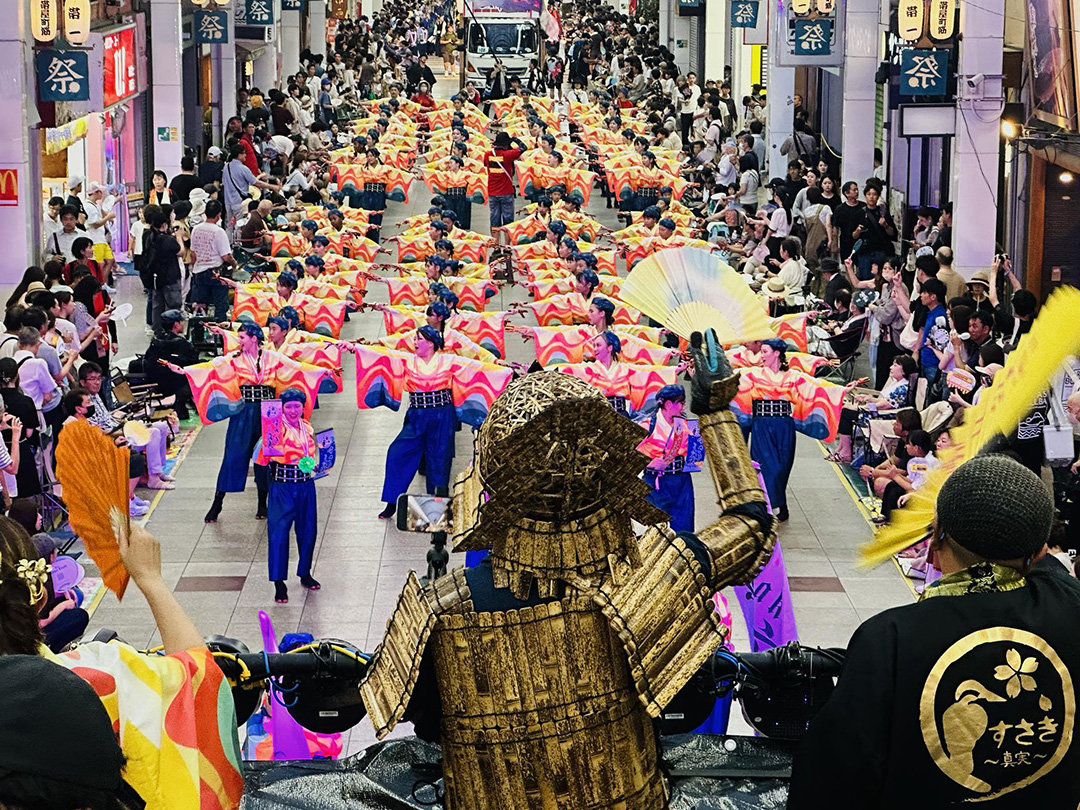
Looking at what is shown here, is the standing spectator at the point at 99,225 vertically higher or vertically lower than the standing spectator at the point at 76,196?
lower

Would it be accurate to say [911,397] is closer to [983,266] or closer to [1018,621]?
[983,266]

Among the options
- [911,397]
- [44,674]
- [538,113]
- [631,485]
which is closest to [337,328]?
[911,397]

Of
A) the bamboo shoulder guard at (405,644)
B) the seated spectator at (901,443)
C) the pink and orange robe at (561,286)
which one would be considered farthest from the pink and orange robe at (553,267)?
the bamboo shoulder guard at (405,644)

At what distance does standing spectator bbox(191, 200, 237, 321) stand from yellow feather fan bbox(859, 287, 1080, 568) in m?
15.4

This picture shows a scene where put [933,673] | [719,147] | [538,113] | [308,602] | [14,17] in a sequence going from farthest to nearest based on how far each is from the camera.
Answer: [538,113] < [719,147] < [14,17] < [308,602] < [933,673]

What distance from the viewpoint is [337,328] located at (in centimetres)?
1722

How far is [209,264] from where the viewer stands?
19.0m

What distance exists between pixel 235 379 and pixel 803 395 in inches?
158

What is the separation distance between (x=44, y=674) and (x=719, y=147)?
29694 millimetres

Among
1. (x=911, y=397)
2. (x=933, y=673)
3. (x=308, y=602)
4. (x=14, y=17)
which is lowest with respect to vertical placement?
(x=308, y=602)

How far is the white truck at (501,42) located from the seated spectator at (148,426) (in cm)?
3460

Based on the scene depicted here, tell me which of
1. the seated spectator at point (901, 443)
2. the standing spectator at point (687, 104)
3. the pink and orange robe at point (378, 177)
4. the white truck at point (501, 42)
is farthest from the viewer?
the white truck at point (501, 42)

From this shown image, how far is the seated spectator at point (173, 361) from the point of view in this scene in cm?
1556

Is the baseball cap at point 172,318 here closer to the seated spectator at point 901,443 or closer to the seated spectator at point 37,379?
the seated spectator at point 37,379
